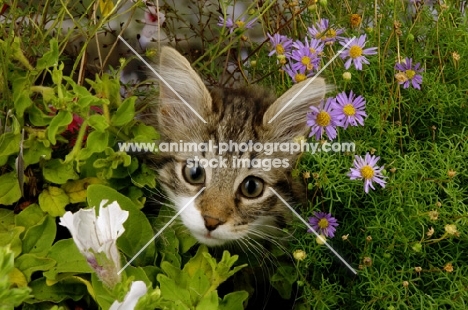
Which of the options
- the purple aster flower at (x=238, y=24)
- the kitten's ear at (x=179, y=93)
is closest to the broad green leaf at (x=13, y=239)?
the kitten's ear at (x=179, y=93)

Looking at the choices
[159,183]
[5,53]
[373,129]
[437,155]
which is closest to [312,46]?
[373,129]

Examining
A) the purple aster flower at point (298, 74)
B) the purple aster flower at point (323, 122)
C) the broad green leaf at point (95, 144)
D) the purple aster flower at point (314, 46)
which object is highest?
the purple aster flower at point (314, 46)

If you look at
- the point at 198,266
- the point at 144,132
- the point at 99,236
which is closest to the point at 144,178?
the point at 144,132

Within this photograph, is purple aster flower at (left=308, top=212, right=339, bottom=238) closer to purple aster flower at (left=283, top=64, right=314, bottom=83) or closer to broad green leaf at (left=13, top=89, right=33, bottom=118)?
purple aster flower at (left=283, top=64, right=314, bottom=83)

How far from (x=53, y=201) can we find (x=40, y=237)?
79 mm

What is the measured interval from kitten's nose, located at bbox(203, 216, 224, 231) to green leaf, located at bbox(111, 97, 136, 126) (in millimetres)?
243

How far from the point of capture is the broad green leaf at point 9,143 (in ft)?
4.14

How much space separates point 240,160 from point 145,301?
2.12 ft

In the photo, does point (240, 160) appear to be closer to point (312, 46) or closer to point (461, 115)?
point (312, 46)

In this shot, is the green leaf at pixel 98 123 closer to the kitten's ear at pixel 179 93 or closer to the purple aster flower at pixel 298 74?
the kitten's ear at pixel 179 93

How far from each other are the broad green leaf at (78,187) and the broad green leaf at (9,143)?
0.12m

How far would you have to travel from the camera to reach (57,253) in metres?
1.21

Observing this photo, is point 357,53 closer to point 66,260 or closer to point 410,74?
point 410,74

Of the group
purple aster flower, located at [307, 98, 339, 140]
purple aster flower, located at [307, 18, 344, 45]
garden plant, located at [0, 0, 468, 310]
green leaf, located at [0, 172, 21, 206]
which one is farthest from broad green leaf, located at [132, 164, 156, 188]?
purple aster flower, located at [307, 18, 344, 45]
